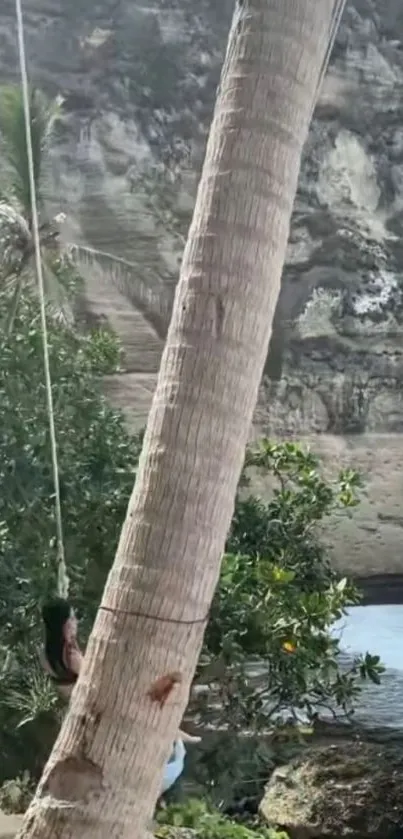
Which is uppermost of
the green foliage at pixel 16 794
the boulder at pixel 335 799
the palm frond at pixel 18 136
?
the palm frond at pixel 18 136

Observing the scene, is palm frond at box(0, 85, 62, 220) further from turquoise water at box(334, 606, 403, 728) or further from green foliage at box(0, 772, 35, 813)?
turquoise water at box(334, 606, 403, 728)

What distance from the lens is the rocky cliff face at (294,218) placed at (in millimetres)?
6688

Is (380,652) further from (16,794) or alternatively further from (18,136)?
(18,136)

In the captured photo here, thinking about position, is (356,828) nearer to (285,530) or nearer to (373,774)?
(373,774)

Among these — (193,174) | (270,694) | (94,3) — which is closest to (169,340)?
(270,694)

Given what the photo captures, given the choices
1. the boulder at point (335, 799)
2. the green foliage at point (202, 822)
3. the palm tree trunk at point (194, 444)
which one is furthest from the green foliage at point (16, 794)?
the palm tree trunk at point (194, 444)

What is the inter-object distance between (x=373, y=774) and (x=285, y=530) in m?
1.08

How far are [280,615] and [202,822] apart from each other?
801 mm

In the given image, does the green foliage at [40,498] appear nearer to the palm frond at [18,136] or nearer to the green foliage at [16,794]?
the green foliage at [16,794]

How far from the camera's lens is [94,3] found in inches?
272

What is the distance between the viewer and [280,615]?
3832 millimetres

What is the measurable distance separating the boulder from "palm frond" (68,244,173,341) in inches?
114

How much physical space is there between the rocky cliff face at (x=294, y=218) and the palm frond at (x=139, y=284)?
0.04m

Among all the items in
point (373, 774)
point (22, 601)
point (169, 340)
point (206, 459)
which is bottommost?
point (373, 774)
